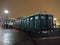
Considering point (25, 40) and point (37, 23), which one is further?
point (37, 23)

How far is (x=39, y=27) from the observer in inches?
Result: 787

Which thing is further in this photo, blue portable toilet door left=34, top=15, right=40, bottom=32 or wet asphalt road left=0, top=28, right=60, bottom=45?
blue portable toilet door left=34, top=15, right=40, bottom=32

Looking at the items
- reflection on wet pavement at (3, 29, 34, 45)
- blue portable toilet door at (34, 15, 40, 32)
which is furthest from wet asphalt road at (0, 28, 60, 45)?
blue portable toilet door at (34, 15, 40, 32)

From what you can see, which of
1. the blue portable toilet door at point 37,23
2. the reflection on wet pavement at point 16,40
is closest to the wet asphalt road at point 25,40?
the reflection on wet pavement at point 16,40

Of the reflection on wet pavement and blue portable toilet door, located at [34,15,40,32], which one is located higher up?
blue portable toilet door, located at [34,15,40,32]

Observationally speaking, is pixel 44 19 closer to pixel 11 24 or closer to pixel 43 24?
pixel 43 24

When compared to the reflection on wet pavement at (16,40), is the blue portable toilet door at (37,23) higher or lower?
higher

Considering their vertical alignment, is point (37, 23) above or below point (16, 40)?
above

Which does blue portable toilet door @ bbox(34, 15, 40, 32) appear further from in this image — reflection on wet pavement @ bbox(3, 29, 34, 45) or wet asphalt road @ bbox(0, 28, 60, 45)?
wet asphalt road @ bbox(0, 28, 60, 45)

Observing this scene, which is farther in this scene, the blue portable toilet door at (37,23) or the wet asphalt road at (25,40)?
the blue portable toilet door at (37,23)

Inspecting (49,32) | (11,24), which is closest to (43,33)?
(49,32)

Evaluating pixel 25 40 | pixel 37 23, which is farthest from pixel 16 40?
pixel 37 23

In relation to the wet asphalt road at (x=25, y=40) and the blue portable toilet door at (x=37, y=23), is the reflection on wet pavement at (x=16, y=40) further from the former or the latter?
the blue portable toilet door at (x=37, y=23)

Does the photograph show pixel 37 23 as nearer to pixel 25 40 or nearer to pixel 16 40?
pixel 25 40
